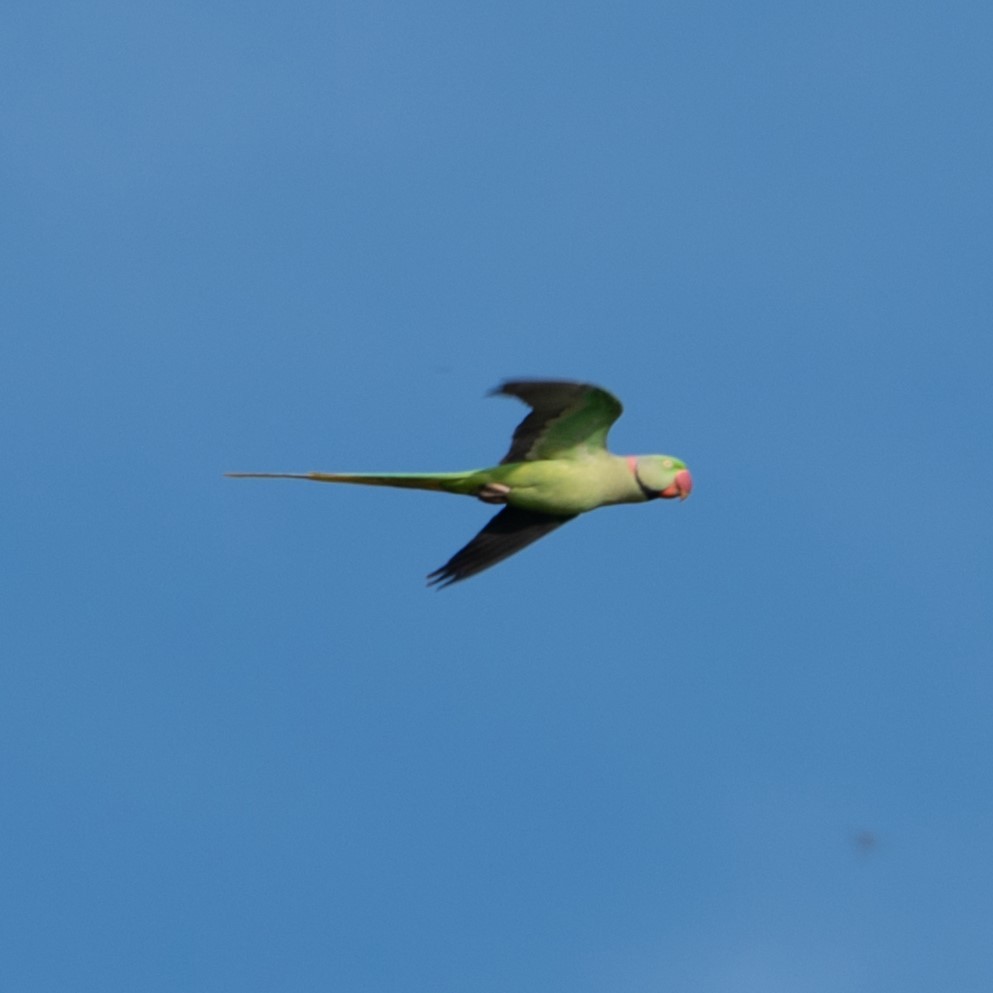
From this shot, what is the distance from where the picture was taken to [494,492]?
29.7 m

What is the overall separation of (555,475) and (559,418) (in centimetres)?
75

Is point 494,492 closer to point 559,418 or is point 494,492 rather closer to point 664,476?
point 559,418

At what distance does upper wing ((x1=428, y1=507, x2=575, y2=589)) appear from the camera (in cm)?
3036

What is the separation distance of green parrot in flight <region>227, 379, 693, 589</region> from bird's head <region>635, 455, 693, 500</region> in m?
0.01

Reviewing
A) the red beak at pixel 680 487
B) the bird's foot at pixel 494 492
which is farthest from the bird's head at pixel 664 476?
the bird's foot at pixel 494 492

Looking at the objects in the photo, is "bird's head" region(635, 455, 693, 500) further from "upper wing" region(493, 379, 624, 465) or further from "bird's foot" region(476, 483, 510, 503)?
"bird's foot" region(476, 483, 510, 503)

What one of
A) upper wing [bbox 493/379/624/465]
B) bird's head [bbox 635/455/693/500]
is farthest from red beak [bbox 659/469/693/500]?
upper wing [bbox 493/379/624/465]

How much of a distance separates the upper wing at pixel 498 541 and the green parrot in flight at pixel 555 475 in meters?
0.01

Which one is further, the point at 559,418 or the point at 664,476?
the point at 664,476

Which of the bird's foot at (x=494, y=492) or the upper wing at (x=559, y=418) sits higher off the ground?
the upper wing at (x=559, y=418)

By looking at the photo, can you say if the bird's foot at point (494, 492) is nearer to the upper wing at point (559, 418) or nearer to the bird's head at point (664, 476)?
the upper wing at point (559, 418)

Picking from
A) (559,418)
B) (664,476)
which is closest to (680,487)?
(664,476)

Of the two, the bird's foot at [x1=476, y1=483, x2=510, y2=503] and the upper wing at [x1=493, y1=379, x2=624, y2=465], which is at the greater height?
the upper wing at [x1=493, y1=379, x2=624, y2=465]

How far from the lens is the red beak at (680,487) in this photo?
3028cm
